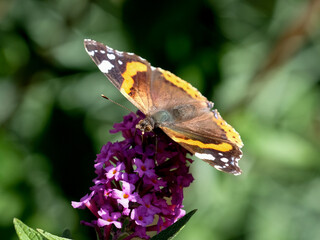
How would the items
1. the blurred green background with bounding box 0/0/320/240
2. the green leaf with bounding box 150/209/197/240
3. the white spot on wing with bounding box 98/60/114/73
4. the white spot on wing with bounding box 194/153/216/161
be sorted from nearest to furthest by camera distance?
the green leaf with bounding box 150/209/197/240, the white spot on wing with bounding box 194/153/216/161, the white spot on wing with bounding box 98/60/114/73, the blurred green background with bounding box 0/0/320/240

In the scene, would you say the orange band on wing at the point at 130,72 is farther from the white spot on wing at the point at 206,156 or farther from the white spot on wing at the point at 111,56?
the white spot on wing at the point at 206,156

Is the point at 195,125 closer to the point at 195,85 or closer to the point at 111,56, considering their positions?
the point at 111,56

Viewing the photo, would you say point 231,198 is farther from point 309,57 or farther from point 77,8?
point 77,8

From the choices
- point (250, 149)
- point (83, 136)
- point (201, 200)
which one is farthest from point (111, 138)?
point (250, 149)

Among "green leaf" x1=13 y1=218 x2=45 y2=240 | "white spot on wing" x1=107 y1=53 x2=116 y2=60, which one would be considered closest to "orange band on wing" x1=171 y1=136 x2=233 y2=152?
"white spot on wing" x1=107 y1=53 x2=116 y2=60


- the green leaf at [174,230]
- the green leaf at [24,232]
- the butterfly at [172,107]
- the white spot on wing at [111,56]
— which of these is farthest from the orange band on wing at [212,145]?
the green leaf at [24,232]

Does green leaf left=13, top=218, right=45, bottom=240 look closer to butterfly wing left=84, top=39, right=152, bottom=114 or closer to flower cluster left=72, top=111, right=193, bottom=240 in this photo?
flower cluster left=72, top=111, right=193, bottom=240

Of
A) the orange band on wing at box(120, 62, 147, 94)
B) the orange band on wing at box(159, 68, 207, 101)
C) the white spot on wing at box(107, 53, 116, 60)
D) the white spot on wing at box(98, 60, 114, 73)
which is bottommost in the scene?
the orange band on wing at box(159, 68, 207, 101)
